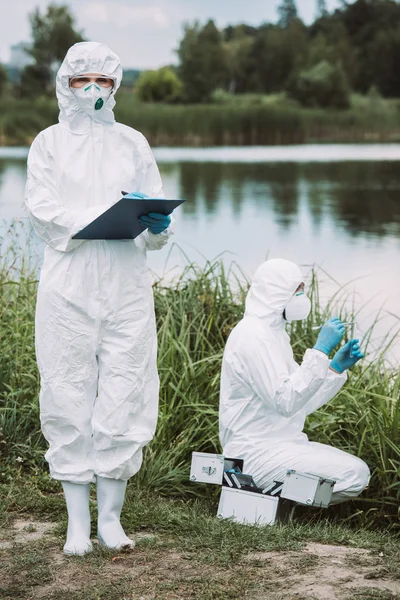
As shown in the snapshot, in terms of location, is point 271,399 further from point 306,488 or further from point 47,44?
point 47,44

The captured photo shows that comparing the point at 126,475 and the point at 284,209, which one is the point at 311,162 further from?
the point at 126,475

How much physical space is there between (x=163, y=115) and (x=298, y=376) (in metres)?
29.1

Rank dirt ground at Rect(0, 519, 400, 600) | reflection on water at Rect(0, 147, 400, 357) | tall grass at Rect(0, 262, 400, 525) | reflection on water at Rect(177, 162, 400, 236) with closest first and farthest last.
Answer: dirt ground at Rect(0, 519, 400, 600) < tall grass at Rect(0, 262, 400, 525) < reflection on water at Rect(0, 147, 400, 357) < reflection on water at Rect(177, 162, 400, 236)

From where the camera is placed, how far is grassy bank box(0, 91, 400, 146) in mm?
33125

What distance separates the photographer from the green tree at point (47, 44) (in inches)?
1574

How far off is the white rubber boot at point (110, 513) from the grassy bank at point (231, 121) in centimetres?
2864

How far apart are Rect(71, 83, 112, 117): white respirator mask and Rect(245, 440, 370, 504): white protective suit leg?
1.69 m

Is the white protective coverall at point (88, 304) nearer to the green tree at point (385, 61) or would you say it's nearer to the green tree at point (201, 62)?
the green tree at point (201, 62)

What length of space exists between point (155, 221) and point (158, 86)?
4027cm

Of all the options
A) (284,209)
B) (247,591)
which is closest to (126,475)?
(247,591)

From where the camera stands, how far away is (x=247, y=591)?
352 cm

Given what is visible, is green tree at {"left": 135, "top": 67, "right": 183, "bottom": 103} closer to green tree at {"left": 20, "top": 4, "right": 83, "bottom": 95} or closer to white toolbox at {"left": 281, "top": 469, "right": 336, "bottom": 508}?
green tree at {"left": 20, "top": 4, "right": 83, "bottom": 95}

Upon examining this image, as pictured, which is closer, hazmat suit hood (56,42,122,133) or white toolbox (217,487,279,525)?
hazmat suit hood (56,42,122,133)

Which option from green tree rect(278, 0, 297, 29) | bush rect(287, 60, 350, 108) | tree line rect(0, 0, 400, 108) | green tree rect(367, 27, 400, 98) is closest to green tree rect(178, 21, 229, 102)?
tree line rect(0, 0, 400, 108)
